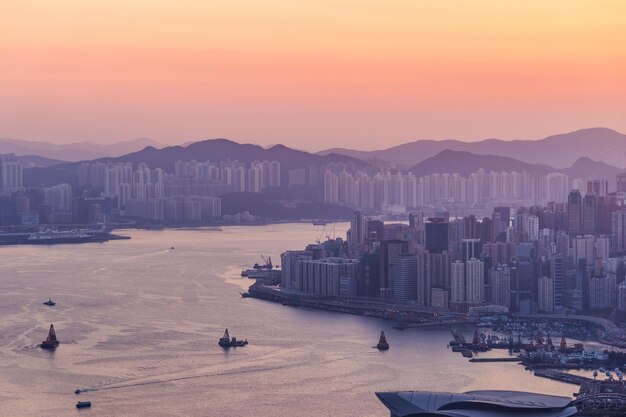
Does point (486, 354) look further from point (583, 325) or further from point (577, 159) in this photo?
point (577, 159)

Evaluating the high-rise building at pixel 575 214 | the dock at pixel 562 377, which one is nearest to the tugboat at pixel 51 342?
the dock at pixel 562 377

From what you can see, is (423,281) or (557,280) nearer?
(557,280)

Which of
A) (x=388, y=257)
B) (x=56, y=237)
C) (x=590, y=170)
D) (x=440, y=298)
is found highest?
(x=590, y=170)

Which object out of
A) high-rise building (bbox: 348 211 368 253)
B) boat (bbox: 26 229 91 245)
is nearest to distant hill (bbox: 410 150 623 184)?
boat (bbox: 26 229 91 245)

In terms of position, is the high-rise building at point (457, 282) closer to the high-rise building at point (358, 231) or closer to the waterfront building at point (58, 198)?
the high-rise building at point (358, 231)

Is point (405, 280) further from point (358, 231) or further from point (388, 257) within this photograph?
point (358, 231)

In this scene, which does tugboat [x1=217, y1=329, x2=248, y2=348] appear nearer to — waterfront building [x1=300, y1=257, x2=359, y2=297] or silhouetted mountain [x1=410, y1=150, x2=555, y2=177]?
waterfront building [x1=300, y1=257, x2=359, y2=297]

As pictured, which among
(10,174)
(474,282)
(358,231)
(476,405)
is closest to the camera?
(476,405)

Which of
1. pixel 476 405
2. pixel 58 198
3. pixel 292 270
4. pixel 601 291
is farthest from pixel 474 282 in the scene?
pixel 58 198
